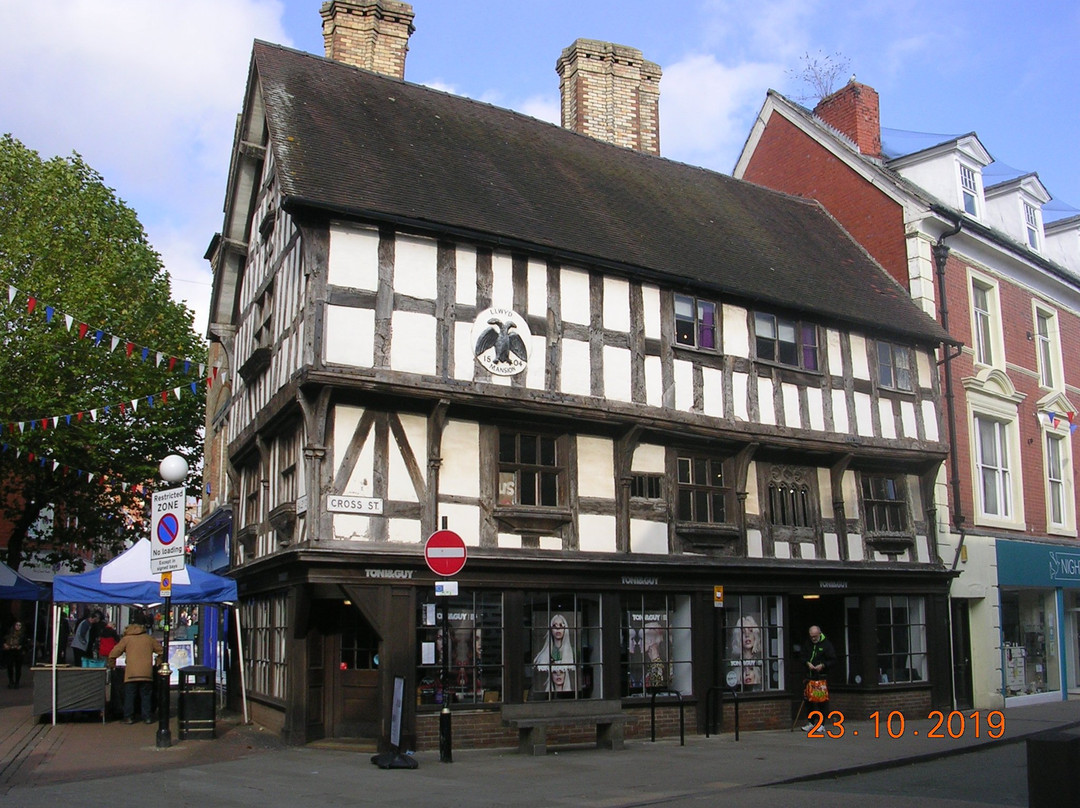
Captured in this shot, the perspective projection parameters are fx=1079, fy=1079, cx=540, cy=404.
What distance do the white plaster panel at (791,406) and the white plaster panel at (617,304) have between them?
3.51 m

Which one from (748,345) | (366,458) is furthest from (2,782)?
(748,345)

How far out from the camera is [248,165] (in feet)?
66.2

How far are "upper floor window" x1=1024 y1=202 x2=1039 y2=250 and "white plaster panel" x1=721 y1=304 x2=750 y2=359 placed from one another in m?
11.6

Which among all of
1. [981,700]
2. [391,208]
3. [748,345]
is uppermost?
[391,208]

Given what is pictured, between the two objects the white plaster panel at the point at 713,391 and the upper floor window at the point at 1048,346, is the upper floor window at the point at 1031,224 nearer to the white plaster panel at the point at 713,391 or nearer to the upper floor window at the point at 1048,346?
the upper floor window at the point at 1048,346

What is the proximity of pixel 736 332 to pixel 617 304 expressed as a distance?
102 inches

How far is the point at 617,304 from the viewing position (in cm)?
1719

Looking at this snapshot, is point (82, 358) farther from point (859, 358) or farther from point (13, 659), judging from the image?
point (859, 358)

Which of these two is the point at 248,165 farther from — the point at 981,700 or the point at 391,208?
the point at 981,700

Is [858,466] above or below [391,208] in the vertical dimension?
below

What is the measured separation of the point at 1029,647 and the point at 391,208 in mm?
17166

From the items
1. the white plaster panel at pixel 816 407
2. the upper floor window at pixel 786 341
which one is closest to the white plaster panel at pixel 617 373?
the upper floor window at pixel 786 341

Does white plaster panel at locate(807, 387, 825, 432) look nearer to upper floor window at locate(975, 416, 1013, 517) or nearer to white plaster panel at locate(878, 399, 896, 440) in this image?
white plaster panel at locate(878, 399, 896, 440)

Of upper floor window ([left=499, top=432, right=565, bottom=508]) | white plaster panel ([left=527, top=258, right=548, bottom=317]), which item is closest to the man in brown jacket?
upper floor window ([left=499, top=432, right=565, bottom=508])
